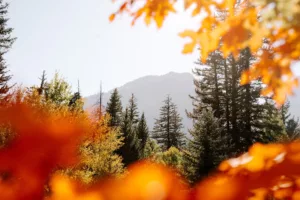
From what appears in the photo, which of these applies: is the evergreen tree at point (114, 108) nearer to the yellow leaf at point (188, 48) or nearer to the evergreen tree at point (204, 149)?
the evergreen tree at point (204, 149)

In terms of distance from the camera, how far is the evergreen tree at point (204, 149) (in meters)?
18.1

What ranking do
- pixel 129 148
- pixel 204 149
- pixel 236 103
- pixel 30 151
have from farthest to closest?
pixel 129 148 → pixel 236 103 → pixel 204 149 → pixel 30 151

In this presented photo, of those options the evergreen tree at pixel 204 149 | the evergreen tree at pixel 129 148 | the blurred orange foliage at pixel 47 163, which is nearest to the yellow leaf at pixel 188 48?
the blurred orange foliage at pixel 47 163

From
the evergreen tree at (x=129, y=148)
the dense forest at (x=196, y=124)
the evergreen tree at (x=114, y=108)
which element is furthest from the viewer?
the evergreen tree at (x=114, y=108)

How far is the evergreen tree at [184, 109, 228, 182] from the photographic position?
59.5ft

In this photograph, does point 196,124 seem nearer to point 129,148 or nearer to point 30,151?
point 30,151

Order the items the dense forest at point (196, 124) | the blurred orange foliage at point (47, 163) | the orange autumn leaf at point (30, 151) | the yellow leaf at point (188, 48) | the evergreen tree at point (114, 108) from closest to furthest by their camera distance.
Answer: the yellow leaf at point (188, 48)
the blurred orange foliage at point (47, 163)
the orange autumn leaf at point (30, 151)
the dense forest at point (196, 124)
the evergreen tree at point (114, 108)

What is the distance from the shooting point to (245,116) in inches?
1041

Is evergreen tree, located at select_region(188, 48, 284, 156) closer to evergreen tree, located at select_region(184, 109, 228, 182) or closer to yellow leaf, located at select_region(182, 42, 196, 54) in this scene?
evergreen tree, located at select_region(184, 109, 228, 182)

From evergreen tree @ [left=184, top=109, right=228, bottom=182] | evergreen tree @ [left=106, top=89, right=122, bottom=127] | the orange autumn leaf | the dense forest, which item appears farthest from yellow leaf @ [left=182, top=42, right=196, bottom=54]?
evergreen tree @ [left=106, top=89, right=122, bottom=127]

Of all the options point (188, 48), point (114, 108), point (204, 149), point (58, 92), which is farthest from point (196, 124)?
point (114, 108)

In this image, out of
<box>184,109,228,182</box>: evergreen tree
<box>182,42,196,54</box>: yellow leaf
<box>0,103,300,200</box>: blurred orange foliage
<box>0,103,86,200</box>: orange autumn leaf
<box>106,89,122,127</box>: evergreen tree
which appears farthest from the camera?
<box>106,89,122,127</box>: evergreen tree

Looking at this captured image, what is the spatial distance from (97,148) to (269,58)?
1965 centimetres

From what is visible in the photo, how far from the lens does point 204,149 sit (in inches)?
721
